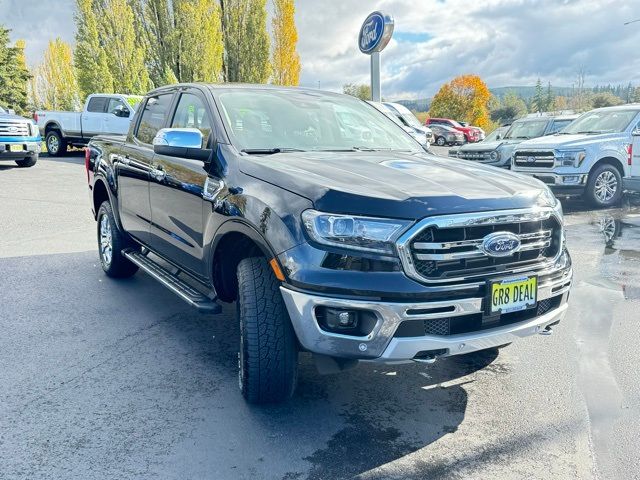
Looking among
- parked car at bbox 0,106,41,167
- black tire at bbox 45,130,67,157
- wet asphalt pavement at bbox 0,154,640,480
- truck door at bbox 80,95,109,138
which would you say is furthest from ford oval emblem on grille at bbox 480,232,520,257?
black tire at bbox 45,130,67,157

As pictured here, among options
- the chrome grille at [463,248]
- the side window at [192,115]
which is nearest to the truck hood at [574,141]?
the side window at [192,115]

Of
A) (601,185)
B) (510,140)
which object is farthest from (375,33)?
(601,185)

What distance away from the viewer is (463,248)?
2.72 m

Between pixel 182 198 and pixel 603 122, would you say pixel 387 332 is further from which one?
pixel 603 122

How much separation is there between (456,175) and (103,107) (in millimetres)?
16446

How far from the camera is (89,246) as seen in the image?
7148mm

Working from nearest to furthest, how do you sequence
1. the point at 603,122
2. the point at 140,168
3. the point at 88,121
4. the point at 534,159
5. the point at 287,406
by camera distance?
the point at 287,406 < the point at 140,168 < the point at 534,159 < the point at 603,122 < the point at 88,121

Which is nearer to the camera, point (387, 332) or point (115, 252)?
point (387, 332)

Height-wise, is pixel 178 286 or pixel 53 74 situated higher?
pixel 53 74

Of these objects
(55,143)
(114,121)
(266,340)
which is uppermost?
(114,121)

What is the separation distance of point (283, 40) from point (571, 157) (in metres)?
31.7

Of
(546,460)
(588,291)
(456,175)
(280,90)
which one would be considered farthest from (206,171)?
(588,291)

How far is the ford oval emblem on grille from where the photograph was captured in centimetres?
276

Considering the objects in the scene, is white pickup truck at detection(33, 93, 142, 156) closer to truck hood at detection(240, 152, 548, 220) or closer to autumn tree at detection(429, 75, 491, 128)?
truck hood at detection(240, 152, 548, 220)
